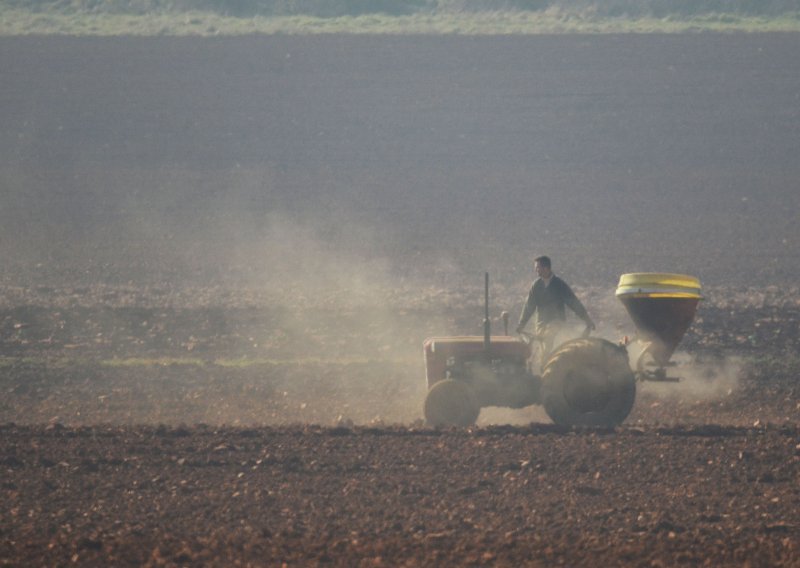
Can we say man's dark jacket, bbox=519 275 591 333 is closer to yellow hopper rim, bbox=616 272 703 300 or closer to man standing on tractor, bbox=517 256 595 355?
man standing on tractor, bbox=517 256 595 355

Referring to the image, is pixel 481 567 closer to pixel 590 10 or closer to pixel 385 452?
pixel 385 452

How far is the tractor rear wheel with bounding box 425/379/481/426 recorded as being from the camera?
1313 cm

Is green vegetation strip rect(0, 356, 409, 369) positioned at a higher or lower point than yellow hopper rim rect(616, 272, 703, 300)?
lower

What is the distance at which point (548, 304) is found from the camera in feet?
43.6

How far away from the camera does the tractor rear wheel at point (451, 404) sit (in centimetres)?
1313

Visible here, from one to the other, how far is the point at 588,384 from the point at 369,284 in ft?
37.0

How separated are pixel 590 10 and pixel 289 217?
15.5 meters

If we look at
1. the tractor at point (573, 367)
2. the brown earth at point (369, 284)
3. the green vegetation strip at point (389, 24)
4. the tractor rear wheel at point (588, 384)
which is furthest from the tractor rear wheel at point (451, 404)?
the green vegetation strip at point (389, 24)

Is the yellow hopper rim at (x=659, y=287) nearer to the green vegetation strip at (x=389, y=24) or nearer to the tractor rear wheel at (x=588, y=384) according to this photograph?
the tractor rear wheel at (x=588, y=384)

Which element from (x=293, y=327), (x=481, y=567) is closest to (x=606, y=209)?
(x=293, y=327)

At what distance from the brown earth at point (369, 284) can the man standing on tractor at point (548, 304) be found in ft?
3.50

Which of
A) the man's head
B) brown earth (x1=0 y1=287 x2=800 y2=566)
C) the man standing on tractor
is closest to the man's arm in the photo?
the man standing on tractor

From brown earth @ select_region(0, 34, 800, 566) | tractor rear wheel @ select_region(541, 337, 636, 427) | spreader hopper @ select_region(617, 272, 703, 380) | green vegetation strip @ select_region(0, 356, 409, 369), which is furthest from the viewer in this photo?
green vegetation strip @ select_region(0, 356, 409, 369)

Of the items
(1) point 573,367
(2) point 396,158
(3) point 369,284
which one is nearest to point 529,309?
(1) point 573,367
